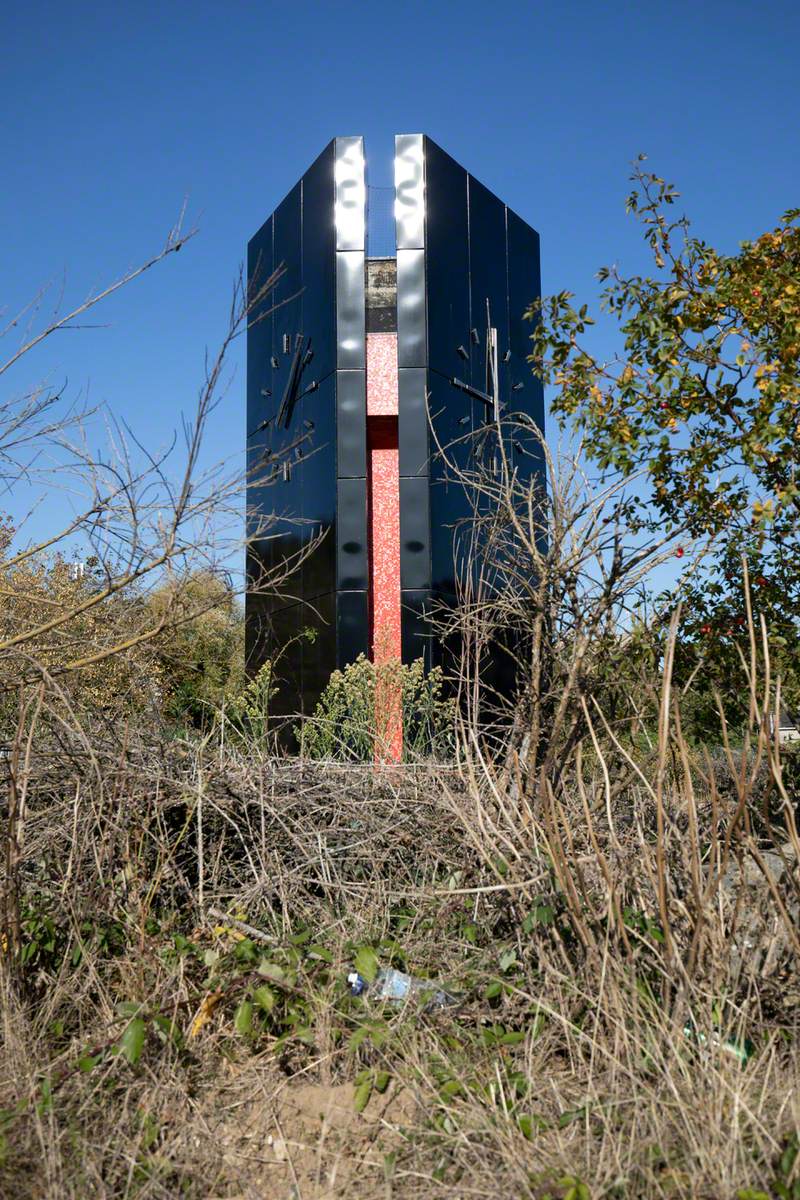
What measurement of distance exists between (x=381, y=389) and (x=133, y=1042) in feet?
42.5

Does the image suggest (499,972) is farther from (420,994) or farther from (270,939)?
(270,939)

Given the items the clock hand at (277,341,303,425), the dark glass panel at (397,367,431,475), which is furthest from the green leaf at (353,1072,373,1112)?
the clock hand at (277,341,303,425)

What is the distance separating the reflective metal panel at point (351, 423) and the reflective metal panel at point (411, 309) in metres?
0.72

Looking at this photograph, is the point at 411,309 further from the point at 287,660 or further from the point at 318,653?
the point at 287,660

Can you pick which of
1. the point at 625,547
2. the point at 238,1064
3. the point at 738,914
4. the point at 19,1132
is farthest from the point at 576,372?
the point at 19,1132

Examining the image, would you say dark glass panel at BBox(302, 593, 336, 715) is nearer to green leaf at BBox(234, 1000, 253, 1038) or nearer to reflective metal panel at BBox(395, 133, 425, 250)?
reflective metal panel at BBox(395, 133, 425, 250)

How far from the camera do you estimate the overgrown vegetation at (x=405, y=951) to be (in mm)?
2754

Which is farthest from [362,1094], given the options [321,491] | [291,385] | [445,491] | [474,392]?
[291,385]

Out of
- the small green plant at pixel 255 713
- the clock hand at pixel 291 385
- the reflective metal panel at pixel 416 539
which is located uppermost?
the clock hand at pixel 291 385

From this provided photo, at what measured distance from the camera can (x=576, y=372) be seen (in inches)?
274

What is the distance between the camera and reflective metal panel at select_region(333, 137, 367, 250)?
15406 mm

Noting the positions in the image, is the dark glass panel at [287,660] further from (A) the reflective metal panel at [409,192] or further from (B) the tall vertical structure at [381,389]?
(A) the reflective metal panel at [409,192]

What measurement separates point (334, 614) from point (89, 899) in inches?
427

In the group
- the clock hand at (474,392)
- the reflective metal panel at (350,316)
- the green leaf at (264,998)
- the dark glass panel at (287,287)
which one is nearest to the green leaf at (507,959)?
the green leaf at (264,998)
